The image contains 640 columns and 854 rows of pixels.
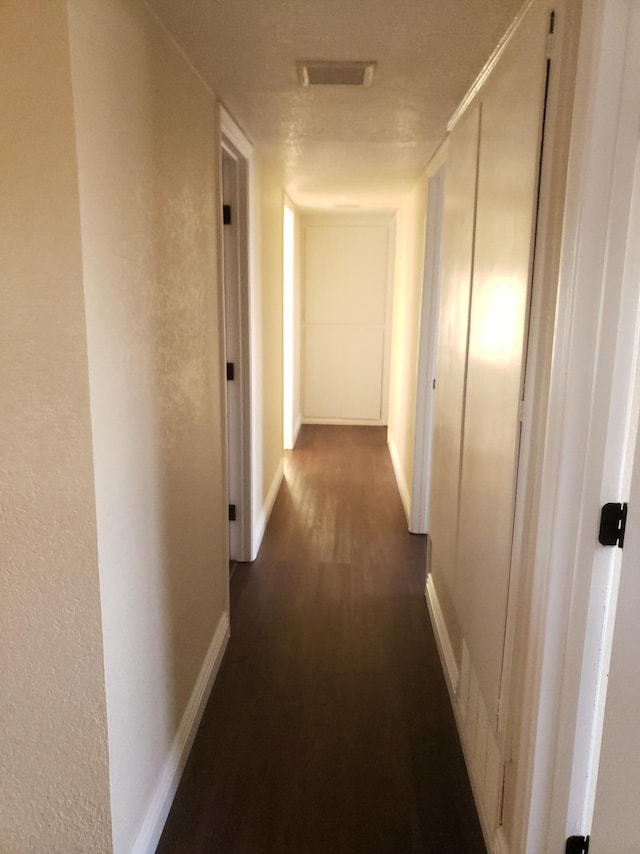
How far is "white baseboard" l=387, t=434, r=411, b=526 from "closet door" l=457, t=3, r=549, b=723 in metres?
2.07

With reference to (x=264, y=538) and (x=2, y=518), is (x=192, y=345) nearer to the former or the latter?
(x=2, y=518)

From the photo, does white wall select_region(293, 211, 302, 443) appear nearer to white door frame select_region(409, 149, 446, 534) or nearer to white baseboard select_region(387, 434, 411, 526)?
white baseboard select_region(387, 434, 411, 526)

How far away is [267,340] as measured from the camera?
4.00 metres

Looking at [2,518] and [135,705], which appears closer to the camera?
[2,518]

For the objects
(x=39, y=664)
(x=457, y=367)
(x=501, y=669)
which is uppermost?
(x=457, y=367)

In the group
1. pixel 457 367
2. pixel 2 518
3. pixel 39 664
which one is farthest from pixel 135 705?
pixel 457 367

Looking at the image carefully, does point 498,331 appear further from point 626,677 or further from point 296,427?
point 296,427

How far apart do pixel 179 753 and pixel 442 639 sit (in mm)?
1152

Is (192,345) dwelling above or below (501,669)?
above

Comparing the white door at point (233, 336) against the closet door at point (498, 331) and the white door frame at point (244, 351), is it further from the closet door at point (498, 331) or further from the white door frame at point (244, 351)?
the closet door at point (498, 331)

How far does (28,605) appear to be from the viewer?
4.51ft

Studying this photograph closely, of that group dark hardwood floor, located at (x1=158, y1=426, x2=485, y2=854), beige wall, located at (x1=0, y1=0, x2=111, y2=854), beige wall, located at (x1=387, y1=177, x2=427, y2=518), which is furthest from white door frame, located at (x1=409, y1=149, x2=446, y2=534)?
beige wall, located at (x1=0, y1=0, x2=111, y2=854)

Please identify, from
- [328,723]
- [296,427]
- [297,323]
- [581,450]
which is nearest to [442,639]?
[328,723]

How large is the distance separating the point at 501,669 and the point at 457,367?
1094 mm
